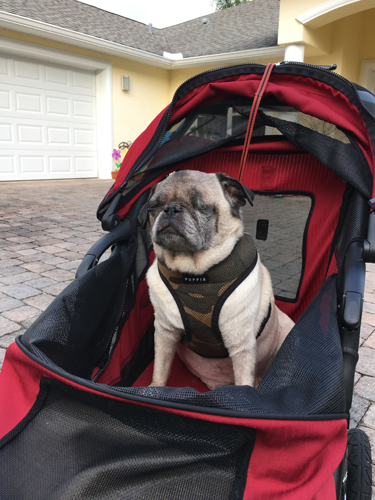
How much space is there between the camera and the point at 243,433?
82 cm

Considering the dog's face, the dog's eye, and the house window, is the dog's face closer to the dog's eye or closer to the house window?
the dog's eye

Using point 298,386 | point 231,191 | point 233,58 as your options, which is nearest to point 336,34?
point 233,58

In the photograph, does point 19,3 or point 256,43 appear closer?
point 19,3

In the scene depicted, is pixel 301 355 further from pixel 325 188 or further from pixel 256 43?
pixel 256 43

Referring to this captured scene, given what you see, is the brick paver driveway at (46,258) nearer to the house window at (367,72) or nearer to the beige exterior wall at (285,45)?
the beige exterior wall at (285,45)

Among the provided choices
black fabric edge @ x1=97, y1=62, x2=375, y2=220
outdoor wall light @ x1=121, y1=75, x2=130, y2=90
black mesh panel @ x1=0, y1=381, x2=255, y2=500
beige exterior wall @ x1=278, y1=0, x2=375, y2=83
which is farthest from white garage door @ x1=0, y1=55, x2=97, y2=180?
black mesh panel @ x1=0, y1=381, x2=255, y2=500

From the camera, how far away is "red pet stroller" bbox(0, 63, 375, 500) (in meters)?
0.84

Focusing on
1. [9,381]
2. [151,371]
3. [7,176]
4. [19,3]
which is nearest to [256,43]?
[19,3]

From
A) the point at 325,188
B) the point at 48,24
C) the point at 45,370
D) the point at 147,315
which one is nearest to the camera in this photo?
the point at 45,370

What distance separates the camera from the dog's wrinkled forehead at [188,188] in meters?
1.65

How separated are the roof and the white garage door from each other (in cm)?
107

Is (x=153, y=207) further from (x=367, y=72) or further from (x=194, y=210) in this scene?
(x=367, y=72)

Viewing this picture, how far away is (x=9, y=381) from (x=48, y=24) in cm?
924

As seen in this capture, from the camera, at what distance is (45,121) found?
9273 millimetres
